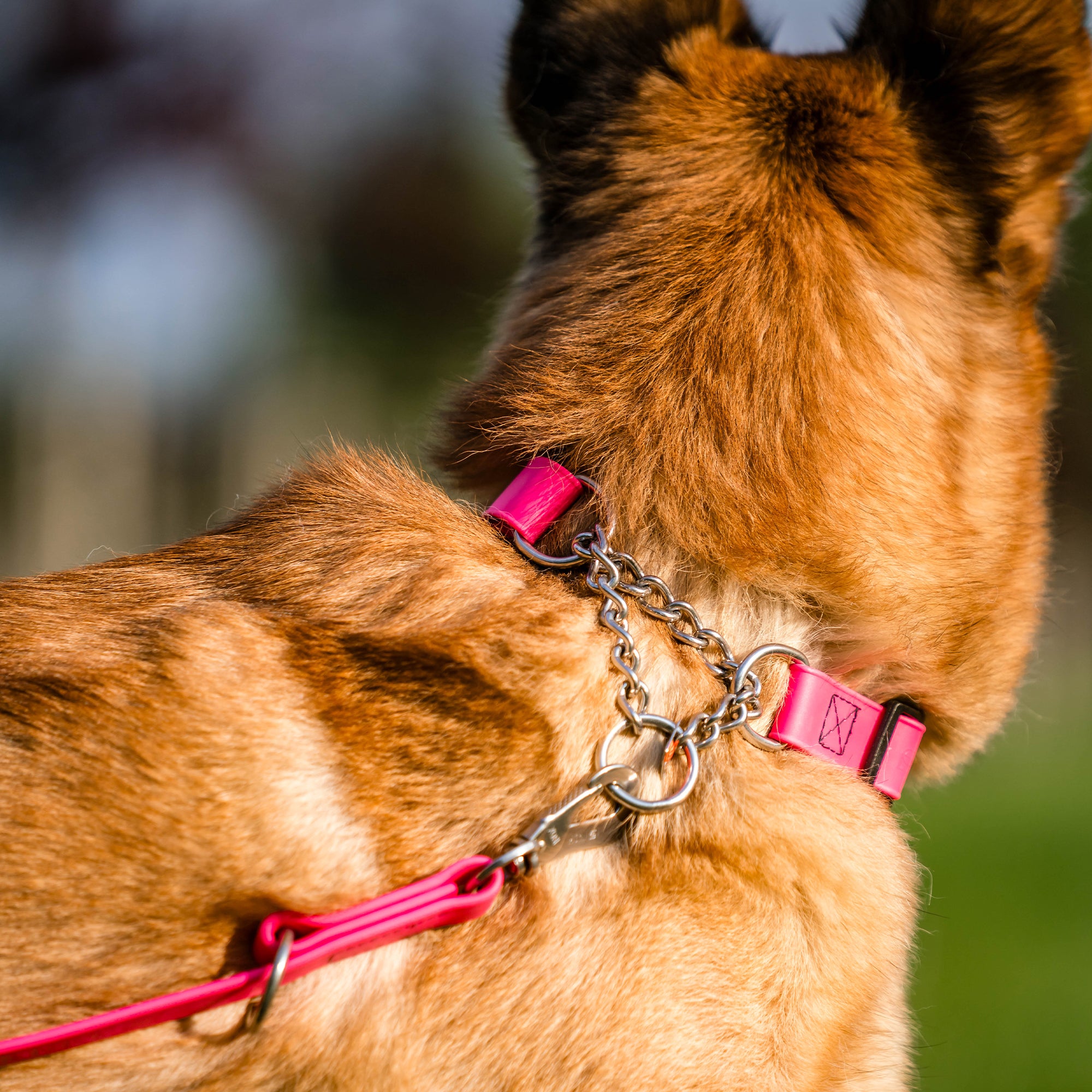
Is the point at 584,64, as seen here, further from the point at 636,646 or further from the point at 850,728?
the point at 850,728

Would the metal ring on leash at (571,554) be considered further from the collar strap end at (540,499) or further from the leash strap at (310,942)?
the leash strap at (310,942)

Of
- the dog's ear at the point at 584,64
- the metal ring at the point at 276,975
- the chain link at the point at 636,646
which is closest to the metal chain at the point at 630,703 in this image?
the chain link at the point at 636,646

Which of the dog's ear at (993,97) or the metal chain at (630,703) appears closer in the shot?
the metal chain at (630,703)

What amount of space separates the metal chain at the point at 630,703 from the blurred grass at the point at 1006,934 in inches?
21.3

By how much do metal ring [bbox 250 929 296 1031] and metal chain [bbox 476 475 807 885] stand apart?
0.24 meters

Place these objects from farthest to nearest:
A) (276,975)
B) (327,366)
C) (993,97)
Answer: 1. (327,366)
2. (993,97)
3. (276,975)

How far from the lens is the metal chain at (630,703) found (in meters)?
1.26

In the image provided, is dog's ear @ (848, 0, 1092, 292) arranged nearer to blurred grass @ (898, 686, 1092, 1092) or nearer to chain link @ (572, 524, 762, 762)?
chain link @ (572, 524, 762, 762)

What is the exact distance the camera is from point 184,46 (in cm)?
955

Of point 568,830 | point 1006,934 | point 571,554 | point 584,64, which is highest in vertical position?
point 584,64

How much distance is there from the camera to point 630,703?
4.40ft

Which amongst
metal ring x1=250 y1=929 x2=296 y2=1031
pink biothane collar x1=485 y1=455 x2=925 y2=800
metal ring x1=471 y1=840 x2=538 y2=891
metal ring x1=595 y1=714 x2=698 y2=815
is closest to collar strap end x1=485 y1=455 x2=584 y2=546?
pink biothane collar x1=485 y1=455 x2=925 y2=800

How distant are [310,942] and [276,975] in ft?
0.21

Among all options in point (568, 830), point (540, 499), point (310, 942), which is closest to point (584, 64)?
point (540, 499)
